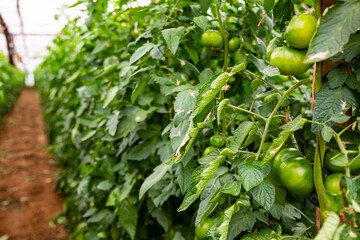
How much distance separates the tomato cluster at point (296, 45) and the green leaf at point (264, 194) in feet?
0.83

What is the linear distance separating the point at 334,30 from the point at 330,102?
0.51 ft

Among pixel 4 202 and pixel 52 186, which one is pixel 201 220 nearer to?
pixel 4 202

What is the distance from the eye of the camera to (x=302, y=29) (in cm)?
54

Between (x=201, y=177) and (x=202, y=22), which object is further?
(x=202, y=22)

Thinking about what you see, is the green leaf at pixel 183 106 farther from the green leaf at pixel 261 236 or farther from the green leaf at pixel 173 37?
the green leaf at pixel 261 236

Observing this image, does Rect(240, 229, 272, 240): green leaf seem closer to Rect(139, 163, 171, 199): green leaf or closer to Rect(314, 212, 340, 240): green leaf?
Rect(314, 212, 340, 240): green leaf

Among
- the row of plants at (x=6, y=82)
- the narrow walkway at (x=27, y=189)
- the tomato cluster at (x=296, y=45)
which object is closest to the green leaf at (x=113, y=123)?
the tomato cluster at (x=296, y=45)

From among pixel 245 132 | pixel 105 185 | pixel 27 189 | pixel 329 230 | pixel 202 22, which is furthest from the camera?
pixel 27 189

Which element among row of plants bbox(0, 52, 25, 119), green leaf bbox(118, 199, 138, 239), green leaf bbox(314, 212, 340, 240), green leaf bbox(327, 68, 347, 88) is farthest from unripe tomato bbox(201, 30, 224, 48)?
row of plants bbox(0, 52, 25, 119)

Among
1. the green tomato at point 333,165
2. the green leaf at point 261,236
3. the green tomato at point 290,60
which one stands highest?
the green tomato at point 290,60

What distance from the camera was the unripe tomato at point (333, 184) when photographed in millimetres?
536

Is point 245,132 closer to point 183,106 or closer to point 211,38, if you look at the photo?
point 183,106

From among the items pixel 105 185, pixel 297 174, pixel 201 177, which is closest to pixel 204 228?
pixel 201 177

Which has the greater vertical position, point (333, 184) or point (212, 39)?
point (212, 39)
